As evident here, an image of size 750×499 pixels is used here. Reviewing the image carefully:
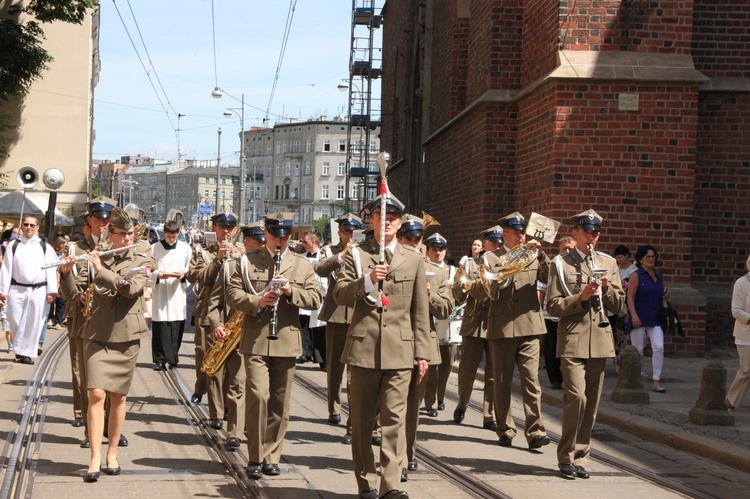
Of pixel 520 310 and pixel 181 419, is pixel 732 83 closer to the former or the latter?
pixel 520 310

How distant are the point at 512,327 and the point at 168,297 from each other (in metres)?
6.34

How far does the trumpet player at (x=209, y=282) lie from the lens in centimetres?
1028

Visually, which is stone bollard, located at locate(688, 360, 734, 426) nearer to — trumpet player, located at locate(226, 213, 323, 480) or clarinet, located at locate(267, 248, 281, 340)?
trumpet player, located at locate(226, 213, 323, 480)

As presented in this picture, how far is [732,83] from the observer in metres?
17.2

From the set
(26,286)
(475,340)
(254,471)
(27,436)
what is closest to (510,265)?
(475,340)

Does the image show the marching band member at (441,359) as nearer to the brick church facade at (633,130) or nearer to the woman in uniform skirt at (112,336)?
the woman in uniform skirt at (112,336)

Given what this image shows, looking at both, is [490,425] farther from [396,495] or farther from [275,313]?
[396,495]

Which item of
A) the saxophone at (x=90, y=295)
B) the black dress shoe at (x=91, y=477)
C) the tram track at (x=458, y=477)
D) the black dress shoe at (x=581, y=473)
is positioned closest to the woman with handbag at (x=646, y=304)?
the tram track at (x=458, y=477)

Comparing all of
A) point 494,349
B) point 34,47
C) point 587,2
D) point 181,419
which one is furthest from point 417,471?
point 34,47

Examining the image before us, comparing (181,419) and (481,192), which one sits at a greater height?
(481,192)

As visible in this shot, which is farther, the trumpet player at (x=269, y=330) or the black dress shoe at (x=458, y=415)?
the black dress shoe at (x=458, y=415)

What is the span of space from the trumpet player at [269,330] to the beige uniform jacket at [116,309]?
0.72 metres

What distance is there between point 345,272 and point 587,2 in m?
9.85

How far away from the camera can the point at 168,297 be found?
14.6m
